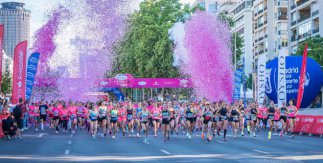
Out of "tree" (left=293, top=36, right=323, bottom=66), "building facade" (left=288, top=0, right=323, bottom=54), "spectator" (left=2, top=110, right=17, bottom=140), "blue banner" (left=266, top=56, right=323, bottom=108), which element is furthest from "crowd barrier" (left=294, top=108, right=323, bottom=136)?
"building facade" (left=288, top=0, right=323, bottom=54)

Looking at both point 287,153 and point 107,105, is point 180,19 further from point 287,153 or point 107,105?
point 287,153

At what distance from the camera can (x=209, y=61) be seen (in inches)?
2349

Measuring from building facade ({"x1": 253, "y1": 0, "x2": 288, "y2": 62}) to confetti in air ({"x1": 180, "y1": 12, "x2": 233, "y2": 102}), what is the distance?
35140mm

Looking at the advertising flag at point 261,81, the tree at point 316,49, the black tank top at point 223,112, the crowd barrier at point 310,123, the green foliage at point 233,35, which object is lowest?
the crowd barrier at point 310,123

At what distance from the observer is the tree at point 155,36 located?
6881 centimetres

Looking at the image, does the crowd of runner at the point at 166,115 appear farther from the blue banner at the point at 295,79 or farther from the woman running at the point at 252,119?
the blue banner at the point at 295,79

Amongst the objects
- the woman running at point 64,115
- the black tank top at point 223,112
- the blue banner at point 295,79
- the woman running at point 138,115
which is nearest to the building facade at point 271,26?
the blue banner at point 295,79

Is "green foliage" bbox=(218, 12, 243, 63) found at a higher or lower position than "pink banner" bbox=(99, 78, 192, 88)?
higher

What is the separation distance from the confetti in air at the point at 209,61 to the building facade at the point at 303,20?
16.9 meters

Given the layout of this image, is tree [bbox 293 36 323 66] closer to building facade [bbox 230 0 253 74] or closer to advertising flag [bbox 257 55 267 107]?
advertising flag [bbox 257 55 267 107]

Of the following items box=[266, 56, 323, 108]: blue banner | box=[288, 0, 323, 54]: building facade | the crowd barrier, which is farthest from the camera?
box=[288, 0, 323, 54]: building facade

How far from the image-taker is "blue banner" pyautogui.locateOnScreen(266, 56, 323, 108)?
5169 cm

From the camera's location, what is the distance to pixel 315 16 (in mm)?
74188

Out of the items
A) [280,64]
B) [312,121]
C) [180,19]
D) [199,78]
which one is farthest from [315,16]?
[312,121]
